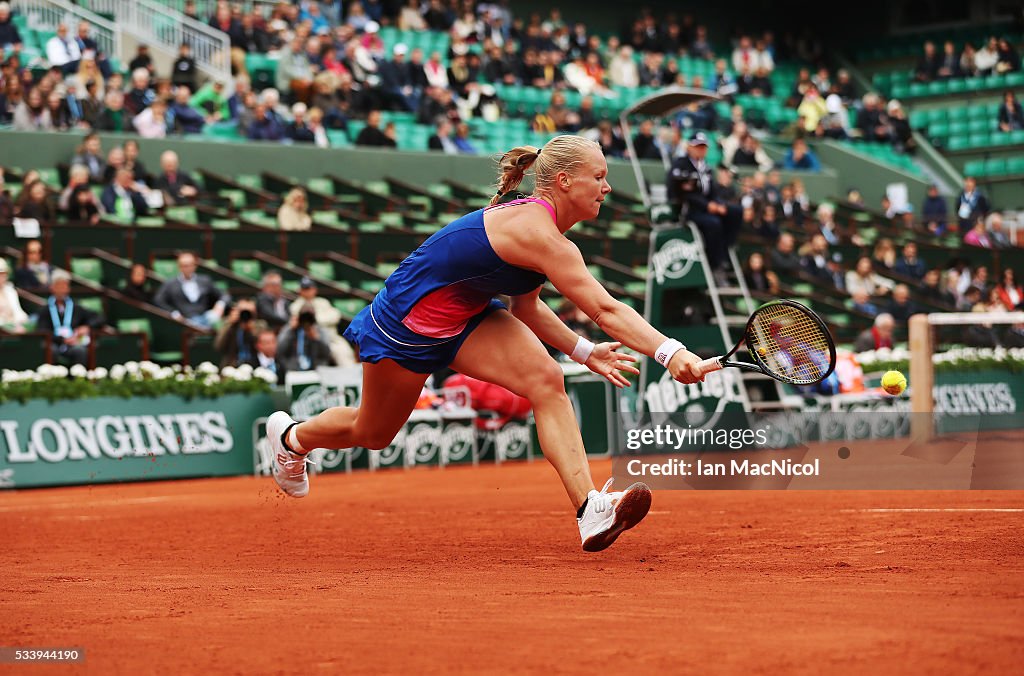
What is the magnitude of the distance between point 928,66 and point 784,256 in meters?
13.4

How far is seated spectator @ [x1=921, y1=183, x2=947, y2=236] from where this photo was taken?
27156 millimetres

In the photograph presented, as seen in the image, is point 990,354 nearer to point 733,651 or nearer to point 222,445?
point 222,445

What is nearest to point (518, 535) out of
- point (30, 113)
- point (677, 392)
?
point (677, 392)

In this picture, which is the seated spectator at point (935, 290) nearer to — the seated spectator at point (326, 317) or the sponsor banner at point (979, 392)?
the sponsor banner at point (979, 392)

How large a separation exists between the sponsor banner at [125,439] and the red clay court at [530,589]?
3431 mm

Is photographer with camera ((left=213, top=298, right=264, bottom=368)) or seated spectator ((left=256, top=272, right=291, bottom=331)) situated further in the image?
seated spectator ((left=256, top=272, right=291, bottom=331))

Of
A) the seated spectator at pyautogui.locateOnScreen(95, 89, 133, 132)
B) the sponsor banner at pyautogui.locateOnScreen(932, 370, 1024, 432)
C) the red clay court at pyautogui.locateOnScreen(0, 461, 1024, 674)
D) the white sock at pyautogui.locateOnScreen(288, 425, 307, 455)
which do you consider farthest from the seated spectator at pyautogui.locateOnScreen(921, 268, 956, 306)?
the white sock at pyautogui.locateOnScreen(288, 425, 307, 455)

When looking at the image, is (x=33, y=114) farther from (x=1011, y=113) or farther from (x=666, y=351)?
(x=1011, y=113)

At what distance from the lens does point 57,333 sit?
577 inches

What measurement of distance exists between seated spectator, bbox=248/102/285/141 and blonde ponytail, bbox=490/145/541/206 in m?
15.1

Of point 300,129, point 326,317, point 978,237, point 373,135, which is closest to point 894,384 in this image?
point 326,317

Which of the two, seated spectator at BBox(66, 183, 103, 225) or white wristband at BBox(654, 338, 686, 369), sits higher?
seated spectator at BBox(66, 183, 103, 225)

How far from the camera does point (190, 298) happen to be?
52.6ft

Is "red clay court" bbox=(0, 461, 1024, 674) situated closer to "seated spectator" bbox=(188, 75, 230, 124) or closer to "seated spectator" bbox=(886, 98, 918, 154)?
"seated spectator" bbox=(188, 75, 230, 124)
